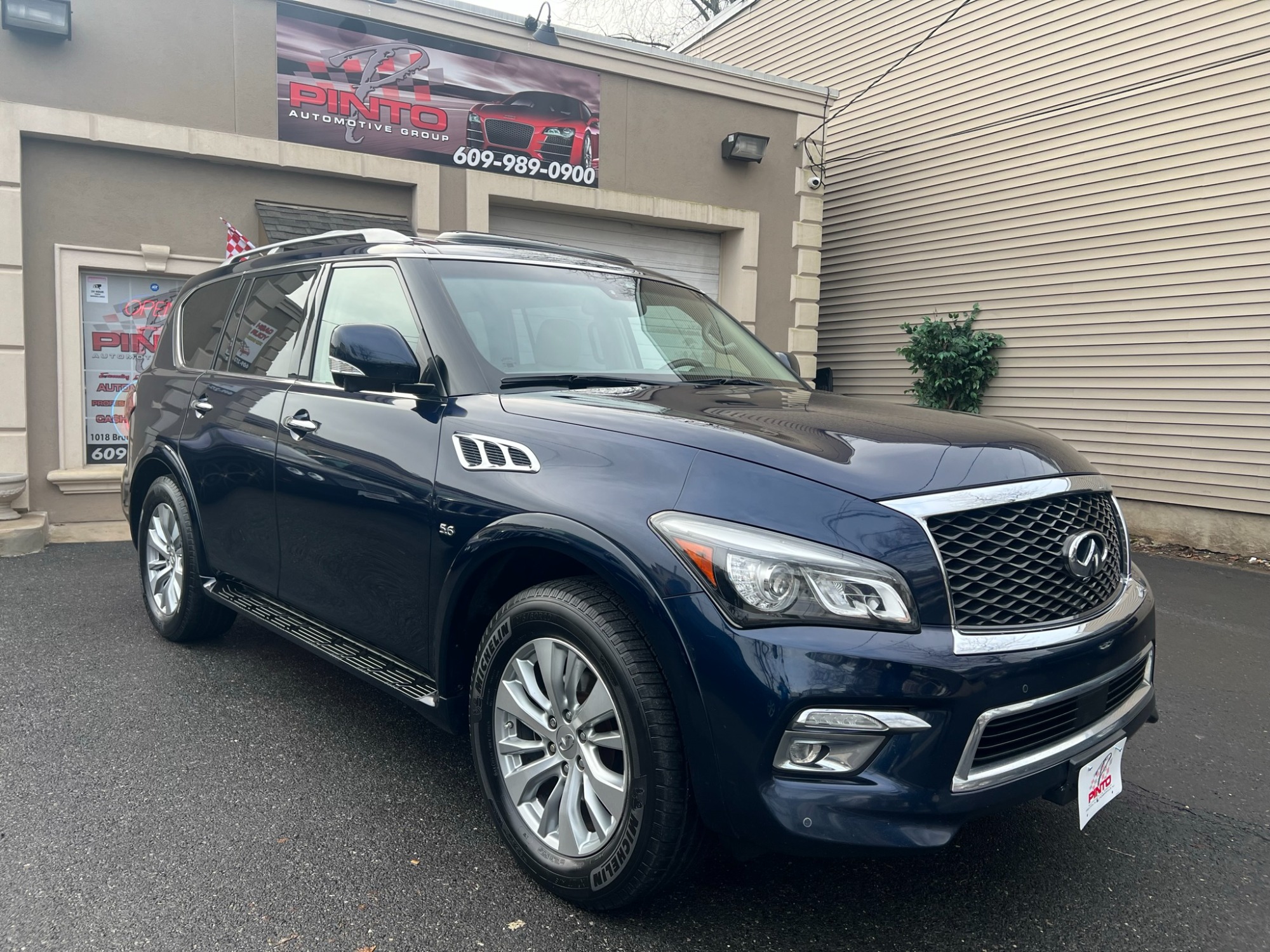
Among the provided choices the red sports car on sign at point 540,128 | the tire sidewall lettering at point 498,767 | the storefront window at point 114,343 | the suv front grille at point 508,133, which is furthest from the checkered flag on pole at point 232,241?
the tire sidewall lettering at point 498,767

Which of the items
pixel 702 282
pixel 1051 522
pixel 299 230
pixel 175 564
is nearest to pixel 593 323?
pixel 1051 522

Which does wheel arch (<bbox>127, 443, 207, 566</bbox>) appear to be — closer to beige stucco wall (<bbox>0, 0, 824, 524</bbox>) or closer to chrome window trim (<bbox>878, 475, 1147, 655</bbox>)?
chrome window trim (<bbox>878, 475, 1147, 655</bbox>)

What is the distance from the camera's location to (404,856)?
275cm

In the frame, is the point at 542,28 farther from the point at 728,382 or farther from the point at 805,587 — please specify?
the point at 805,587

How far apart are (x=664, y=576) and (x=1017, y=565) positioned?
34.7 inches

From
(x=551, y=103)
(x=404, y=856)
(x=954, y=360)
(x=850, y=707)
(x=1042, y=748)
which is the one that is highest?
(x=551, y=103)

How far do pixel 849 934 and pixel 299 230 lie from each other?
7784mm

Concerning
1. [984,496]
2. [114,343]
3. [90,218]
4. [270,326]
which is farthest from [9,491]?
[984,496]

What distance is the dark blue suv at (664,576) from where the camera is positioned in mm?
2033

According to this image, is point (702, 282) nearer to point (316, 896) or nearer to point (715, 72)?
point (715, 72)

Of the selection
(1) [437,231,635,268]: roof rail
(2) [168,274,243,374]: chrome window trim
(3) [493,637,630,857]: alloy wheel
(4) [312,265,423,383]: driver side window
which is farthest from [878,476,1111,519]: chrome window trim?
(2) [168,274,243,374]: chrome window trim

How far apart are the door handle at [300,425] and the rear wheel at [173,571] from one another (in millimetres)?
1153

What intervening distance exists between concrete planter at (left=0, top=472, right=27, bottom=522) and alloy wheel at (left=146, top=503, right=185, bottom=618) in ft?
10.8

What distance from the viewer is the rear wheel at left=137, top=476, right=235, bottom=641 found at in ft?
14.3
